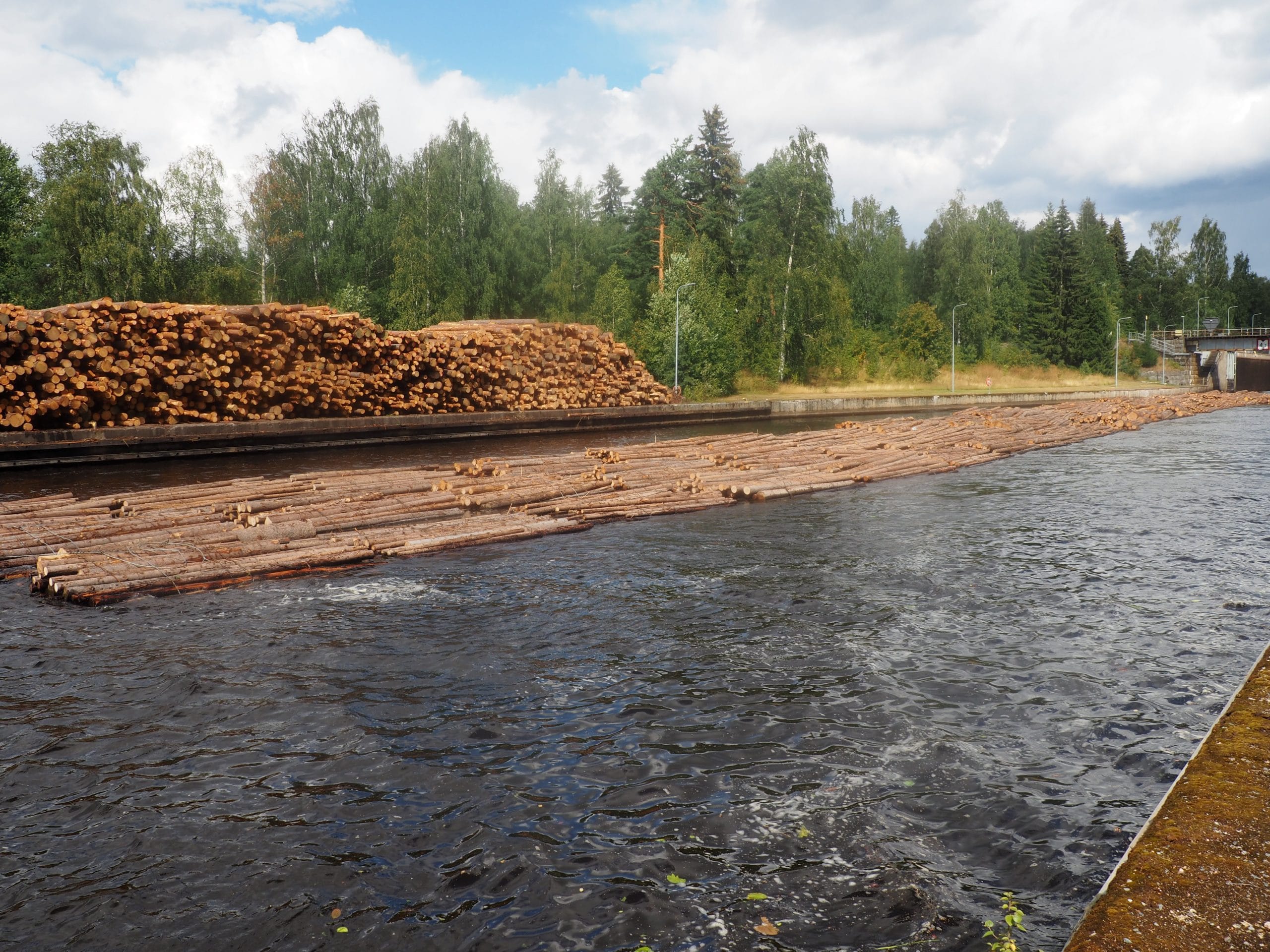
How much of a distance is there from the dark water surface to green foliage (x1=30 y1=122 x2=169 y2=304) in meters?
43.3

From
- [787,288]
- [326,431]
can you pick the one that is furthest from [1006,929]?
[787,288]

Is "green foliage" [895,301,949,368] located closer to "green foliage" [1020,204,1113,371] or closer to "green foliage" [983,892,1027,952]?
"green foliage" [1020,204,1113,371]

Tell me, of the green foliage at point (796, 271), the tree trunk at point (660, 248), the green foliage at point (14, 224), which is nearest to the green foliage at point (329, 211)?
the green foliage at point (14, 224)

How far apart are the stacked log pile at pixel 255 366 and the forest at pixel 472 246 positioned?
1797 cm

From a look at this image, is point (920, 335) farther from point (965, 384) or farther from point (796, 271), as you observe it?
point (796, 271)

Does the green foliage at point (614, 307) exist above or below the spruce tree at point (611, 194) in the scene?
below

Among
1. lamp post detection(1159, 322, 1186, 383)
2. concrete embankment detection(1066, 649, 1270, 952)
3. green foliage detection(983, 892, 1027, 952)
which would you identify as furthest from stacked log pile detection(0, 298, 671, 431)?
lamp post detection(1159, 322, 1186, 383)

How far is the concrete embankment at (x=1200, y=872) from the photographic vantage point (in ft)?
7.36

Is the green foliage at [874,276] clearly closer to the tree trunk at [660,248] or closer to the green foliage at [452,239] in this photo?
the tree trunk at [660,248]

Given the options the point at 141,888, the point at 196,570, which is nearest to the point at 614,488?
the point at 196,570

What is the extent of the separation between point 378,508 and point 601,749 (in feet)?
23.1

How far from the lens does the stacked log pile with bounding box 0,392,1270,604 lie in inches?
326

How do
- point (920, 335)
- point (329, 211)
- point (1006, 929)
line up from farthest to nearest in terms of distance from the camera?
point (920, 335) < point (329, 211) < point (1006, 929)

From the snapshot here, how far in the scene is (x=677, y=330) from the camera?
39906 millimetres
